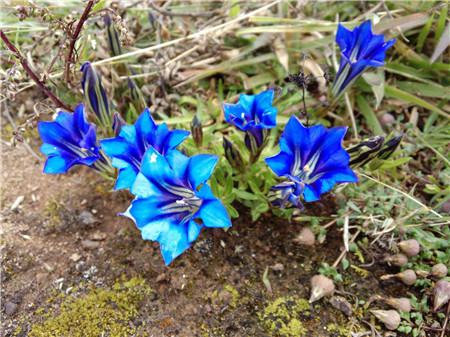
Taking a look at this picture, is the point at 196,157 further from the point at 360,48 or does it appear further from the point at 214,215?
the point at 360,48

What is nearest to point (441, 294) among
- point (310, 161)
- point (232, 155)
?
point (310, 161)

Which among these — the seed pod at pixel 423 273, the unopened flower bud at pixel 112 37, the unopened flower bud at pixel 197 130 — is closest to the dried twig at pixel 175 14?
the unopened flower bud at pixel 112 37

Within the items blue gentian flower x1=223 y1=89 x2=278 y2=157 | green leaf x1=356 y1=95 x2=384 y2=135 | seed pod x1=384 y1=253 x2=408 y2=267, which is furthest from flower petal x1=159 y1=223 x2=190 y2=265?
green leaf x1=356 y1=95 x2=384 y2=135

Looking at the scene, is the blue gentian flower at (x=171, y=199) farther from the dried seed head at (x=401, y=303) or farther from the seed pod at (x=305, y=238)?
the dried seed head at (x=401, y=303)

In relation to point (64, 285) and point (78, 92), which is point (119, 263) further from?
point (78, 92)

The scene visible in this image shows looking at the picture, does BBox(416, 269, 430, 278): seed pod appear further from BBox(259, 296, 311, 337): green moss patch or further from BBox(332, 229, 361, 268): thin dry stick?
BBox(259, 296, 311, 337): green moss patch

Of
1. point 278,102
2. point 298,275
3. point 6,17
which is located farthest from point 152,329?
point 6,17
